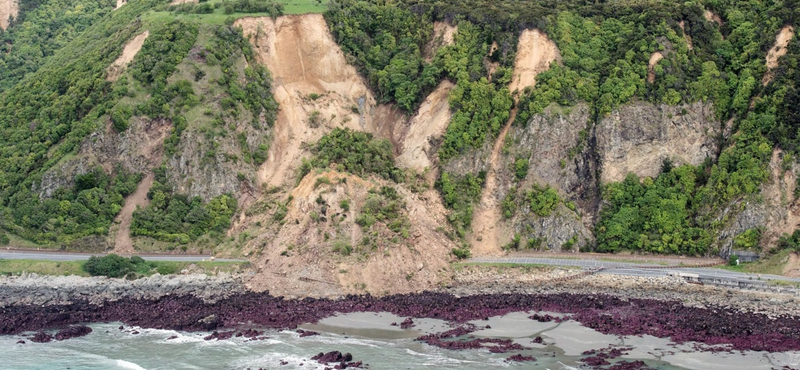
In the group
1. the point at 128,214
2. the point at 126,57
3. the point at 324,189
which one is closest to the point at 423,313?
the point at 324,189

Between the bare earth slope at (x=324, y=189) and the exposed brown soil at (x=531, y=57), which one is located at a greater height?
the exposed brown soil at (x=531, y=57)

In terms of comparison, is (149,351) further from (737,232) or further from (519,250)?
(737,232)

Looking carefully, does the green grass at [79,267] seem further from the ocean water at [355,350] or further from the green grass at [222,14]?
the green grass at [222,14]

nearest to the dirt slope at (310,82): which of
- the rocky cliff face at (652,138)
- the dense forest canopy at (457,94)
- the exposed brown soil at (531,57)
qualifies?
the dense forest canopy at (457,94)

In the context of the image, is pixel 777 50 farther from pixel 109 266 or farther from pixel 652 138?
pixel 109 266

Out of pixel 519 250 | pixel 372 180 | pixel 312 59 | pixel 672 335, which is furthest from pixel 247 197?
pixel 672 335

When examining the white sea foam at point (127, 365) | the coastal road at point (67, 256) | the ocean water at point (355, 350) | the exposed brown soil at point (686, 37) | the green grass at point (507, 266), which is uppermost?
the exposed brown soil at point (686, 37)

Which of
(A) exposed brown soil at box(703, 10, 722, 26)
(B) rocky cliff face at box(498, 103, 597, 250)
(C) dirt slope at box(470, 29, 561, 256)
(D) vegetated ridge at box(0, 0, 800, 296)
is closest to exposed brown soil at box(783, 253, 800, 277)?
(D) vegetated ridge at box(0, 0, 800, 296)
